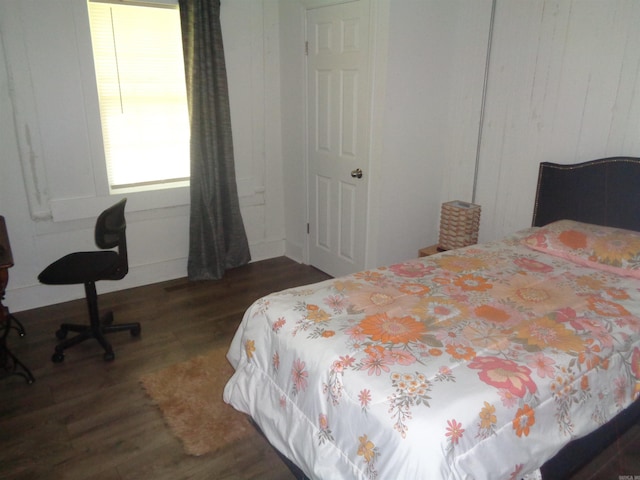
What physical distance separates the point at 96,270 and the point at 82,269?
9cm

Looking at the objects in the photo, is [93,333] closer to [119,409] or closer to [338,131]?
[119,409]

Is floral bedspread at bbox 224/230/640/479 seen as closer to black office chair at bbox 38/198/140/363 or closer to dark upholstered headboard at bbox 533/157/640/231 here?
dark upholstered headboard at bbox 533/157/640/231

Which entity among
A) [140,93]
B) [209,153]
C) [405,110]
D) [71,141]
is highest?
[140,93]

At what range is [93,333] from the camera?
112 inches

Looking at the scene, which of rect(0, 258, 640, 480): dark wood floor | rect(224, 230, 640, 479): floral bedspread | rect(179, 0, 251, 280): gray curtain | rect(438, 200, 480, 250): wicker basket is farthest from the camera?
rect(179, 0, 251, 280): gray curtain

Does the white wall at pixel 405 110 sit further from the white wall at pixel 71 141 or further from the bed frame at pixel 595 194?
the bed frame at pixel 595 194

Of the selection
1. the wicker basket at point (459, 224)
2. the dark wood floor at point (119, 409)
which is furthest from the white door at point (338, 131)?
the dark wood floor at point (119, 409)

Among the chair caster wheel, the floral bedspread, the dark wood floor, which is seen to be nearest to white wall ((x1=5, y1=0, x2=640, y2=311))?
the dark wood floor

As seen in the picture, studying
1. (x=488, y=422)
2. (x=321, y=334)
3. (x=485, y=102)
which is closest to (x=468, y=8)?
(x=485, y=102)

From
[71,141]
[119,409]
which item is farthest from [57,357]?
[71,141]

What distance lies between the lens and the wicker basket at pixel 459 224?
3.21 meters

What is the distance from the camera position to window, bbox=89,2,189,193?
3316 mm

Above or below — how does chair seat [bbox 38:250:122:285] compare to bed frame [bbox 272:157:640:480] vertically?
below

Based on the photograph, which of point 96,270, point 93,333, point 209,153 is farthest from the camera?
point 209,153
